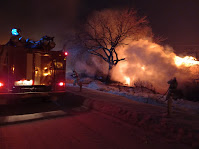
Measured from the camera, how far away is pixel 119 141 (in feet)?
13.8

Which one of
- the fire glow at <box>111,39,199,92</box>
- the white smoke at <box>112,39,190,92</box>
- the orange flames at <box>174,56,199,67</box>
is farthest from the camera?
the white smoke at <box>112,39,190,92</box>

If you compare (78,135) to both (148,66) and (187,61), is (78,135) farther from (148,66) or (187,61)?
(148,66)

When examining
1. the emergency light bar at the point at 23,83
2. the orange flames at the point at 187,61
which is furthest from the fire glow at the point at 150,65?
the emergency light bar at the point at 23,83

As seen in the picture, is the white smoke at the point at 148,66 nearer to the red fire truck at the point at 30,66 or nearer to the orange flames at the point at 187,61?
the orange flames at the point at 187,61

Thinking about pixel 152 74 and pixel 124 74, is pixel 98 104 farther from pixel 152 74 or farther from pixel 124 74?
pixel 124 74

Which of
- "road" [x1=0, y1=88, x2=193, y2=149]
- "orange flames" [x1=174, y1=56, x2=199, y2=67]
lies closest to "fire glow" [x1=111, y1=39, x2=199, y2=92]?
"orange flames" [x1=174, y1=56, x2=199, y2=67]

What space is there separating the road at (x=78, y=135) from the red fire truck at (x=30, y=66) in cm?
235

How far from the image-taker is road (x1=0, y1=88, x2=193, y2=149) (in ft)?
12.9

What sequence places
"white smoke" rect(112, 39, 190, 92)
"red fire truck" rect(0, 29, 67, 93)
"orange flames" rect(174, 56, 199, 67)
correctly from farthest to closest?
"white smoke" rect(112, 39, 190, 92) < "orange flames" rect(174, 56, 199, 67) < "red fire truck" rect(0, 29, 67, 93)

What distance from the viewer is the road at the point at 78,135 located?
12.9 feet

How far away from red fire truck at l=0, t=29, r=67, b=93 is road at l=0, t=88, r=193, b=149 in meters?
2.35

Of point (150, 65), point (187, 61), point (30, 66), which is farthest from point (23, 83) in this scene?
point (150, 65)

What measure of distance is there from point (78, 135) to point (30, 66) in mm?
4911

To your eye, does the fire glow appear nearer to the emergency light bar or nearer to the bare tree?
the bare tree
